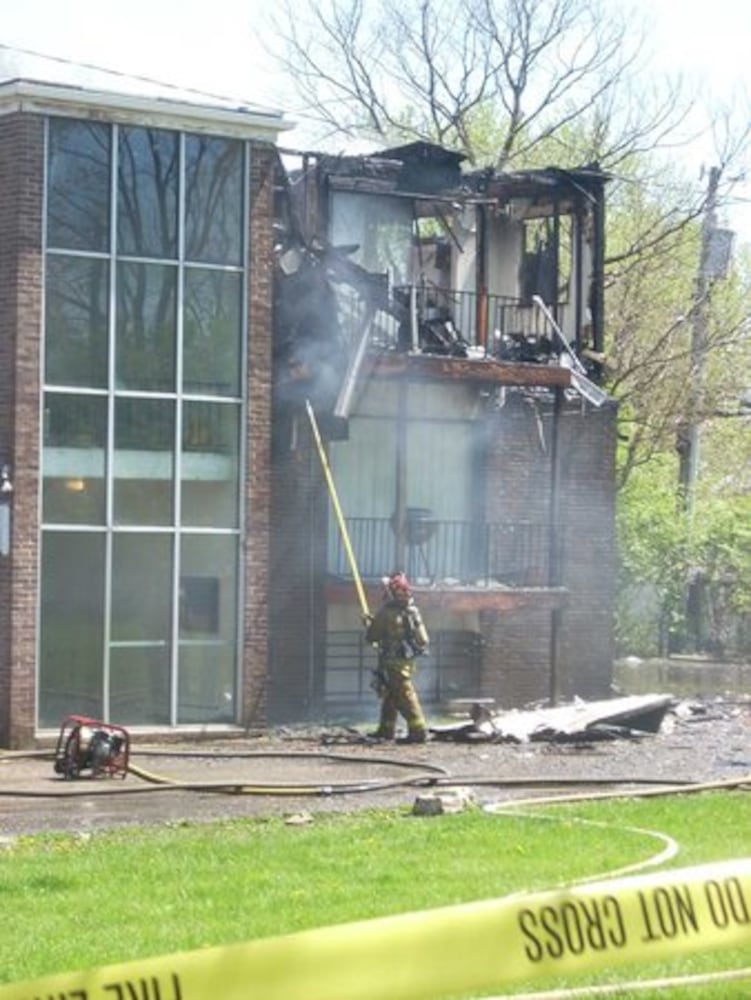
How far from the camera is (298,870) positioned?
39.2 feet

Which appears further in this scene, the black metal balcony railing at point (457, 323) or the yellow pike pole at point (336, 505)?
the black metal balcony railing at point (457, 323)

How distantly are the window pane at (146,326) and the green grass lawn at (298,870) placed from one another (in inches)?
350

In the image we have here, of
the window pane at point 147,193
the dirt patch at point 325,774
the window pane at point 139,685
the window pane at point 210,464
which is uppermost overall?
the window pane at point 147,193

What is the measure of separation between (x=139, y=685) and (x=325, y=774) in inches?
176

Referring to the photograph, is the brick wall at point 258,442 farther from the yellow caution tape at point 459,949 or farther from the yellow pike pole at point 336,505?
the yellow caution tape at point 459,949

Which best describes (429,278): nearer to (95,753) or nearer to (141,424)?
(141,424)

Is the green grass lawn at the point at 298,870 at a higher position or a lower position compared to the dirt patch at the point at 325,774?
higher

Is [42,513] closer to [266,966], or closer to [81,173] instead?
[81,173]

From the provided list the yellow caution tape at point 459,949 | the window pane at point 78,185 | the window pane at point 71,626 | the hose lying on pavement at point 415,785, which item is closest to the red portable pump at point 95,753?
the hose lying on pavement at point 415,785

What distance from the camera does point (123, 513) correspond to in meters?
23.4

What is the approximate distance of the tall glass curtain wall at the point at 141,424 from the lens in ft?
75.3

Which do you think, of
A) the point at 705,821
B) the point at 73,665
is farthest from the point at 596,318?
the point at 705,821

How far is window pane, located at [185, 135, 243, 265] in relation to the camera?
78.2 ft

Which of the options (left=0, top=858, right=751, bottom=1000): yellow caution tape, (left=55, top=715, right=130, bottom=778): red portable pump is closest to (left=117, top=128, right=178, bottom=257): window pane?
(left=55, top=715, right=130, bottom=778): red portable pump
